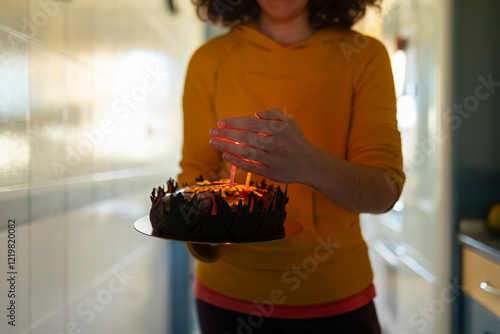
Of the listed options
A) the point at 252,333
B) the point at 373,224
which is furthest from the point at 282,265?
the point at 373,224

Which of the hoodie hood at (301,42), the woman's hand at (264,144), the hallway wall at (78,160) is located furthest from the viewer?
the hoodie hood at (301,42)

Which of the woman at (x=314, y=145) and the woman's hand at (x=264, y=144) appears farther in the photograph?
the woman at (x=314, y=145)

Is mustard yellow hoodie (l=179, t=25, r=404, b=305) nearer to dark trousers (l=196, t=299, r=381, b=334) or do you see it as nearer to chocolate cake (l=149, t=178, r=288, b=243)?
dark trousers (l=196, t=299, r=381, b=334)

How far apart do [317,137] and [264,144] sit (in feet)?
0.82

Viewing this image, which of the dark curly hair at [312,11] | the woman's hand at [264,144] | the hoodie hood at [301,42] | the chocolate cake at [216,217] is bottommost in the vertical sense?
the chocolate cake at [216,217]

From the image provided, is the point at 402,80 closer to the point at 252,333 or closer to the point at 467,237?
the point at 467,237

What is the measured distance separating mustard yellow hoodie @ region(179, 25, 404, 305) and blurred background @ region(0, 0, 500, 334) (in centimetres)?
29

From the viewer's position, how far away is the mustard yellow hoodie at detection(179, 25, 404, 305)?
30.5 inches

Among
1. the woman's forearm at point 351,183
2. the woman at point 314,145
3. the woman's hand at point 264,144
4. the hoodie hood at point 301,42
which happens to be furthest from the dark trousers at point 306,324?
the hoodie hood at point 301,42

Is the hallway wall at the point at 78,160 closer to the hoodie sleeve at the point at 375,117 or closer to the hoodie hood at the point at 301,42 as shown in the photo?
the hoodie hood at the point at 301,42

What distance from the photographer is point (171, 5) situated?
1894 millimetres

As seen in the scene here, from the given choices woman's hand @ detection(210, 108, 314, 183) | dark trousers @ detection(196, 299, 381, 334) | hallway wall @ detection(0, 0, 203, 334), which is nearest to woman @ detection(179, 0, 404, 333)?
dark trousers @ detection(196, 299, 381, 334)

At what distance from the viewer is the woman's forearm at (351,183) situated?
65cm

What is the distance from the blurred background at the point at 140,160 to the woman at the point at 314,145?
0.92 feet
